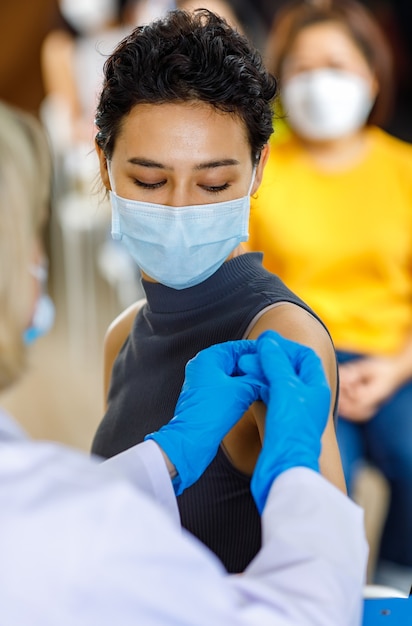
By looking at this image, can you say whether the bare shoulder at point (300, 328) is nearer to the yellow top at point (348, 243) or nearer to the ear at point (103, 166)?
the ear at point (103, 166)

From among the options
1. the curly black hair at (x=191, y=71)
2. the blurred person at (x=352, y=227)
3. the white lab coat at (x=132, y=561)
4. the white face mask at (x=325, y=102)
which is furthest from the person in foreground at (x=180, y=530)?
the white face mask at (x=325, y=102)

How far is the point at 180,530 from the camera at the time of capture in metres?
0.72

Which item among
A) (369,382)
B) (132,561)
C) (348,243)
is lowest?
(369,382)

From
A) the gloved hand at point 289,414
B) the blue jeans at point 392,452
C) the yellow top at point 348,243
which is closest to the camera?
the gloved hand at point 289,414

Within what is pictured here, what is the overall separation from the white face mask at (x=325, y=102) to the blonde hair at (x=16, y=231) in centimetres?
83

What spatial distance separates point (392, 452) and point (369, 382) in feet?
0.49

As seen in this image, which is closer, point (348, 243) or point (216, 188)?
point (216, 188)

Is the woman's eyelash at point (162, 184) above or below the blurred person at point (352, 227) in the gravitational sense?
above

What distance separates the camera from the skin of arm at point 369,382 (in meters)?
1.75

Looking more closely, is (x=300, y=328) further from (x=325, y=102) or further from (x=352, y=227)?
(x=325, y=102)

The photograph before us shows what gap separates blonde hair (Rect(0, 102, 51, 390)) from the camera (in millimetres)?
961

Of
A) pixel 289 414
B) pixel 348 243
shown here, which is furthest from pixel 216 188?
pixel 348 243

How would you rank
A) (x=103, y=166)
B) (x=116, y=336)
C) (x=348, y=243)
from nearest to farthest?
(x=103, y=166) → (x=116, y=336) → (x=348, y=243)

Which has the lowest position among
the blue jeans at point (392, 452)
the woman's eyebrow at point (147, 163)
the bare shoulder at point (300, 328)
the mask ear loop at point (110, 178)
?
the blue jeans at point (392, 452)
